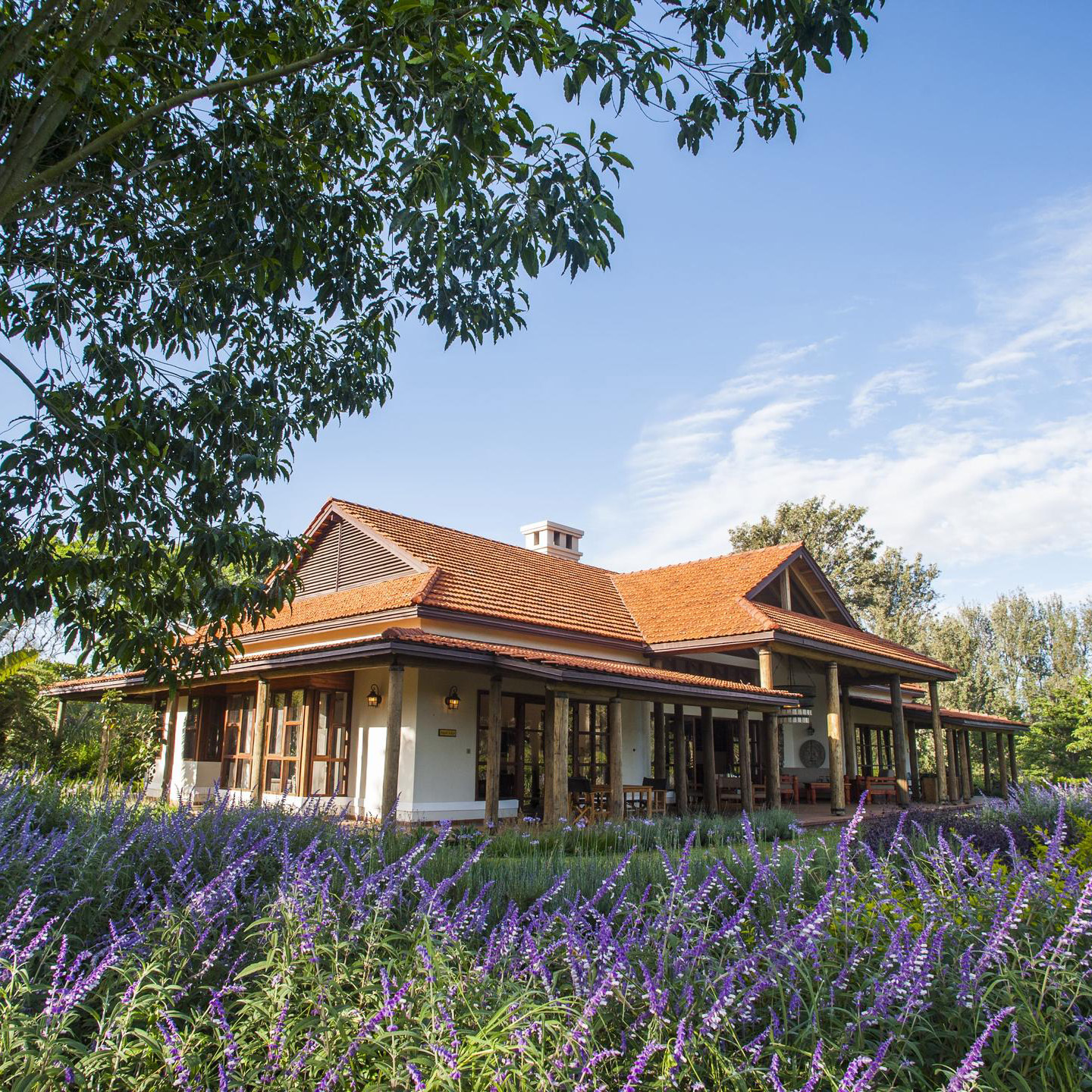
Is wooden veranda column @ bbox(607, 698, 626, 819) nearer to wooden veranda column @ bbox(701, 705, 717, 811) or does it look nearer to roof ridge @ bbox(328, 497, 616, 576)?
wooden veranda column @ bbox(701, 705, 717, 811)

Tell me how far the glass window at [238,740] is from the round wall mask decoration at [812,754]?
46.3 feet

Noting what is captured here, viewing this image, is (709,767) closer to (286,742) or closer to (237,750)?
(286,742)

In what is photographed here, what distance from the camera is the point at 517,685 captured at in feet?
50.6

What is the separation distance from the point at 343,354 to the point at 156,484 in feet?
7.81

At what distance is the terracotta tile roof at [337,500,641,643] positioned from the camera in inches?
642

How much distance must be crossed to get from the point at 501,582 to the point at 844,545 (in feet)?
103

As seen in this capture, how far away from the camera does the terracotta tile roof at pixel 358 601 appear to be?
1514cm

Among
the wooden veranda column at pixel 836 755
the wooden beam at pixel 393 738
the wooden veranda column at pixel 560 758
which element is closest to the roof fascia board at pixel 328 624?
the wooden beam at pixel 393 738

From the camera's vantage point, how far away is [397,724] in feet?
38.4

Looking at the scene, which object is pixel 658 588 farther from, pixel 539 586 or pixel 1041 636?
pixel 1041 636

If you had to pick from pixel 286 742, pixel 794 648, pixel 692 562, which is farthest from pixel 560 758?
pixel 692 562

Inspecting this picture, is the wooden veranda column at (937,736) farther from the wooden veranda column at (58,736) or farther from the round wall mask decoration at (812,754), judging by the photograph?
the wooden veranda column at (58,736)

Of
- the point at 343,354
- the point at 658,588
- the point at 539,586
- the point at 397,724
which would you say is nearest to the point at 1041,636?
the point at 658,588

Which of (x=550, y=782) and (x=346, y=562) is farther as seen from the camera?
(x=346, y=562)
